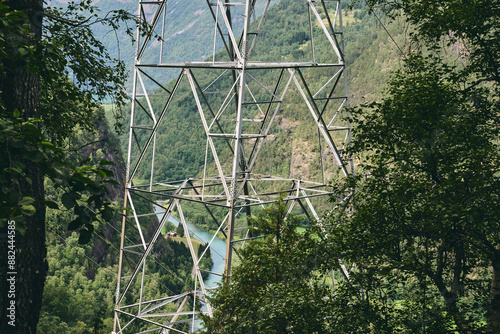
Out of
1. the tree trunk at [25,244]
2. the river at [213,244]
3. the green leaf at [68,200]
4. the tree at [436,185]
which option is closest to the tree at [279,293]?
the tree at [436,185]

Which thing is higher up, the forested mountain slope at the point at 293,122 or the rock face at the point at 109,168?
the forested mountain slope at the point at 293,122

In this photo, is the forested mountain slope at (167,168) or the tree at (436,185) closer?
the tree at (436,185)

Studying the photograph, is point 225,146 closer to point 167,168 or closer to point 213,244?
point 167,168

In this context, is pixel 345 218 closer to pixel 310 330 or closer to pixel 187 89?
pixel 310 330

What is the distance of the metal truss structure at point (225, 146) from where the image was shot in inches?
473

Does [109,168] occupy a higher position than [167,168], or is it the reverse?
[167,168]

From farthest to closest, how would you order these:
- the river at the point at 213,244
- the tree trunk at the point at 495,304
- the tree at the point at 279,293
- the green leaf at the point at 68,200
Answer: the river at the point at 213,244
the tree at the point at 279,293
the tree trunk at the point at 495,304
the green leaf at the point at 68,200

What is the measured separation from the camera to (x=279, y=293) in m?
9.33

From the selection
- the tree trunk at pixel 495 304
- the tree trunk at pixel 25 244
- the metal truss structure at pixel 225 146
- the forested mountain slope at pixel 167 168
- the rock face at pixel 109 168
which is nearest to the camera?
the tree trunk at pixel 25 244

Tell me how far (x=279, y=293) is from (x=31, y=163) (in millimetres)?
5719

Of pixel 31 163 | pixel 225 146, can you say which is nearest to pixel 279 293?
pixel 31 163

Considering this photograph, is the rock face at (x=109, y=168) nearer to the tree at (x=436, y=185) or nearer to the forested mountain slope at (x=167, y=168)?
the forested mountain slope at (x=167, y=168)

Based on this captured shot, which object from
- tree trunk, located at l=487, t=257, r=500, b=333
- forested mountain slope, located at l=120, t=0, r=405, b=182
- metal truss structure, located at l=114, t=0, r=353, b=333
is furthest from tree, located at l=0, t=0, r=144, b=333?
forested mountain slope, located at l=120, t=0, r=405, b=182

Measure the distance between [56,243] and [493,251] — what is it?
80.0m
